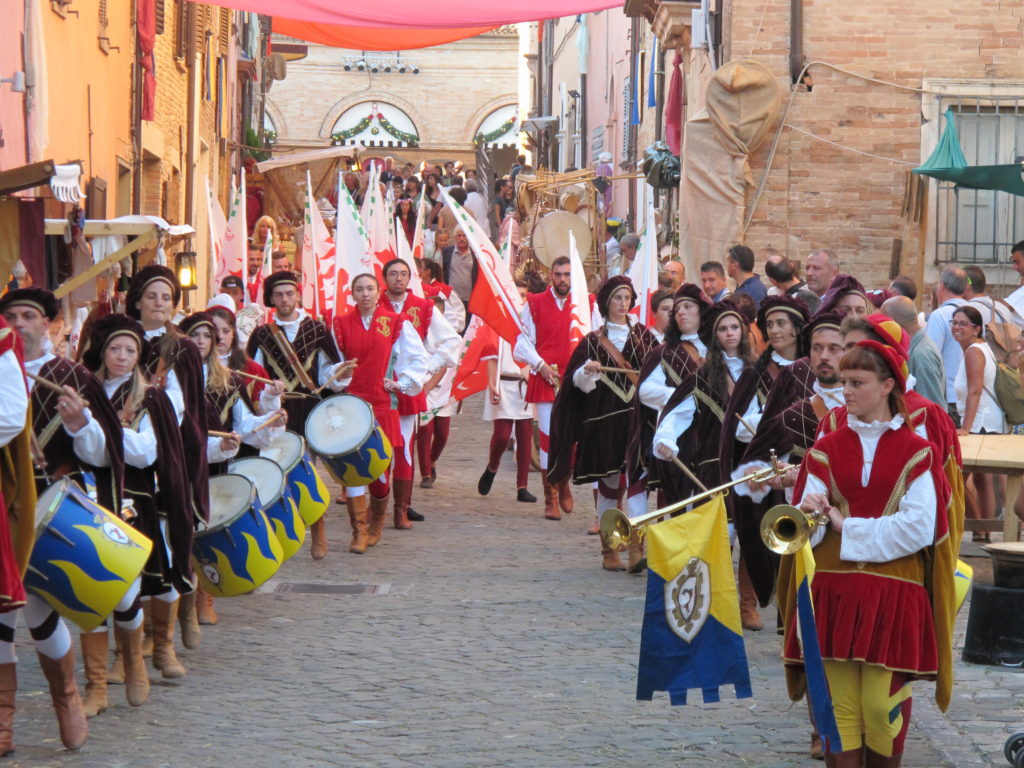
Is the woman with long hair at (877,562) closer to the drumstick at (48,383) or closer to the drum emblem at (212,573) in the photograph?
the drumstick at (48,383)

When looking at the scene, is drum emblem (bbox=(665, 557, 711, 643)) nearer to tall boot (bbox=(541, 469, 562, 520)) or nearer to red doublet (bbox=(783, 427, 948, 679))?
red doublet (bbox=(783, 427, 948, 679))

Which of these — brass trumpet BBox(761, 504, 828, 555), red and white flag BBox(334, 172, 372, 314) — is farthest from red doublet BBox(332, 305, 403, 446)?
brass trumpet BBox(761, 504, 828, 555)

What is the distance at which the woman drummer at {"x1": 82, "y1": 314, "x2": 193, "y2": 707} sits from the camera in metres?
7.39

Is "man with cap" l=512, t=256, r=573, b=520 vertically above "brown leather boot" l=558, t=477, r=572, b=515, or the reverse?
"man with cap" l=512, t=256, r=573, b=520

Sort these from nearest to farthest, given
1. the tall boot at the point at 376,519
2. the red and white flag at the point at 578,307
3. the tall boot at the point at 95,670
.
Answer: the tall boot at the point at 95,670
the tall boot at the point at 376,519
the red and white flag at the point at 578,307

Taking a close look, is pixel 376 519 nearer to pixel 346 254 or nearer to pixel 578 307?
pixel 578 307

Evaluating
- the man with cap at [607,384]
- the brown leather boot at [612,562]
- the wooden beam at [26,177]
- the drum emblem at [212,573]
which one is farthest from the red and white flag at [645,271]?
the wooden beam at [26,177]

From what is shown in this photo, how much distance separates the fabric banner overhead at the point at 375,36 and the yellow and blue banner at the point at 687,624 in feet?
37.9

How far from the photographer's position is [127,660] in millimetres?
7391

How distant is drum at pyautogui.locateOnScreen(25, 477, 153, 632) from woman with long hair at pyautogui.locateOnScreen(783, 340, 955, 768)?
255 centimetres

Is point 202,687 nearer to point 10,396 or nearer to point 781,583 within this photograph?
point 10,396

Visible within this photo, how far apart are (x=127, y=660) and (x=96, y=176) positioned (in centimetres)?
904

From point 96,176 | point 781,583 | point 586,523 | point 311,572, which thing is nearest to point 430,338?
point 586,523

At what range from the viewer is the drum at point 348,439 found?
1119 cm
